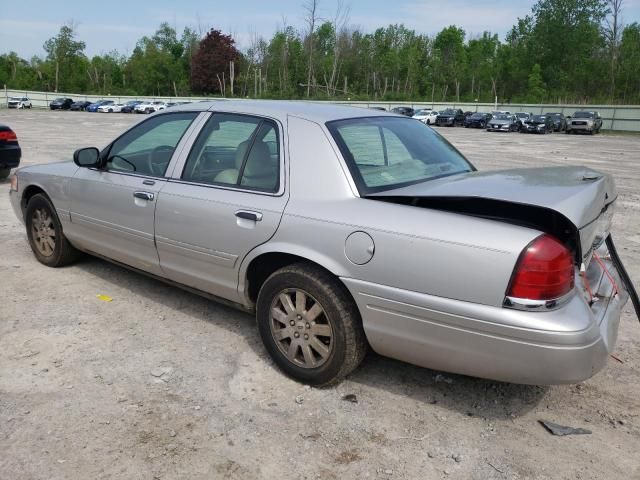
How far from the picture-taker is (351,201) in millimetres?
3160

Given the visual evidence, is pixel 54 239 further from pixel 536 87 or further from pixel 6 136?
pixel 536 87

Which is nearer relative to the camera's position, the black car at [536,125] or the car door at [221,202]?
the car door at [221,202]

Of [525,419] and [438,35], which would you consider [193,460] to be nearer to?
[525,419]

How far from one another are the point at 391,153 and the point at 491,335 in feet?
5.03

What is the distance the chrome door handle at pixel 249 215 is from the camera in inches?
136

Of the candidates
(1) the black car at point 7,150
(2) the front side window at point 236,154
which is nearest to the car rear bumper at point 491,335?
(2) the front side window at point 236,154

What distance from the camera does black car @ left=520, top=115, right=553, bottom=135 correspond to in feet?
125

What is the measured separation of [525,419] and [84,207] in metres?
3.65

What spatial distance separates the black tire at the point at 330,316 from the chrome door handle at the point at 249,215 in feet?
1.13

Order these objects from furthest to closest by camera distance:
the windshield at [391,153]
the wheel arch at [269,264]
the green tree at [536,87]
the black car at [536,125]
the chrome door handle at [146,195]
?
the green tree at [536,87], the black car at [536,125], the chrome door handle at [146,195], the windshield at [391,153], the wheel arch at [269,264]

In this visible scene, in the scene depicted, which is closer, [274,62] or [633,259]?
[633,259]

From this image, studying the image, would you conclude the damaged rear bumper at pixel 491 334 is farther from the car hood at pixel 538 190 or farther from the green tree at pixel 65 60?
the green tree at pixel 65 60

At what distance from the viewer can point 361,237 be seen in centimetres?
302

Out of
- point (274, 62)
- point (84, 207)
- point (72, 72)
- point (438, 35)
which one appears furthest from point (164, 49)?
point (84, 207)
